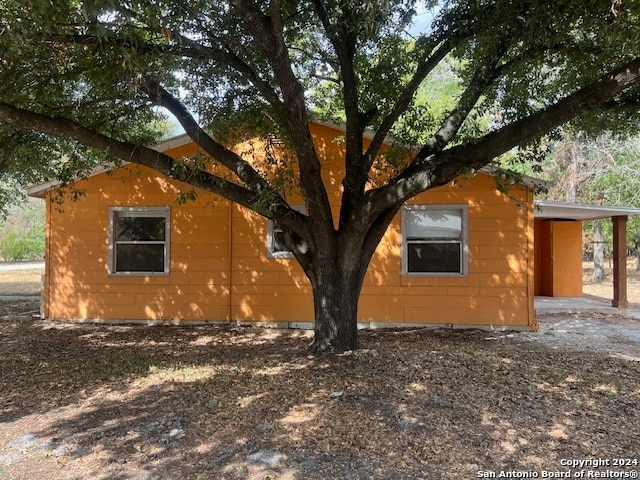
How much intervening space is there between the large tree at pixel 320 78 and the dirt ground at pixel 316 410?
3.97ft

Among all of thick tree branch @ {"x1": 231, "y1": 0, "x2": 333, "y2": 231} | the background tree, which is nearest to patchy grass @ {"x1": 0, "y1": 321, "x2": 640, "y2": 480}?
thick tree branch @ {"x1": 231, "y1": 0, "x2": 333, "y2": 231}

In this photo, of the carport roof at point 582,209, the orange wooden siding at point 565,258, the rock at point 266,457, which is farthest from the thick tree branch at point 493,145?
the orange wooden siding at point 565,258

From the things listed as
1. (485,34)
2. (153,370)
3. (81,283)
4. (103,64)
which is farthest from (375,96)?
(81,283)

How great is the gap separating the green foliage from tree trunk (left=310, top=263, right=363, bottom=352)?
1348 inches

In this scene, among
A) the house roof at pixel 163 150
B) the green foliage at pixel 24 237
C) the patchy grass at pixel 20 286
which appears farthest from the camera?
the green foliage at pixel 24 237

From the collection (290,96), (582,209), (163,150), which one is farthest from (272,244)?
(582,209)

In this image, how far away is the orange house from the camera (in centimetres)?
852

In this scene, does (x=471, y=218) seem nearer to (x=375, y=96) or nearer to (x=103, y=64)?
(x=375, y=96)

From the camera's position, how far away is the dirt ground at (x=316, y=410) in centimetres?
338

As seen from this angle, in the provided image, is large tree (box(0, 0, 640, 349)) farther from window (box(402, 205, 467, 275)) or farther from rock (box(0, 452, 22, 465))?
rock (box(0, 452, 22, 465))

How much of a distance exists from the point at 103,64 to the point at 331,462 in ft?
16.5

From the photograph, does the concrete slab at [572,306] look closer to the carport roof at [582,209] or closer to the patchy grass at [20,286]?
the carport roof at [582,209]

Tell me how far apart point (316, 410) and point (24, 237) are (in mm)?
39850

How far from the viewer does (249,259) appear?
911 cm
